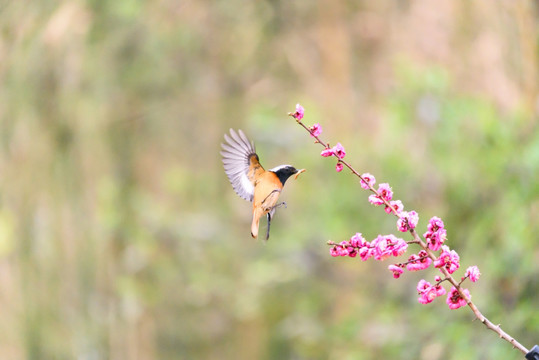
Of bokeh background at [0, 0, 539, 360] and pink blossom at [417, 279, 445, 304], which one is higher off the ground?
bokeh background at [0, 0, 539, 360]

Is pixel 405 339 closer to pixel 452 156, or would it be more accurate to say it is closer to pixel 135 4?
pixel 452 156

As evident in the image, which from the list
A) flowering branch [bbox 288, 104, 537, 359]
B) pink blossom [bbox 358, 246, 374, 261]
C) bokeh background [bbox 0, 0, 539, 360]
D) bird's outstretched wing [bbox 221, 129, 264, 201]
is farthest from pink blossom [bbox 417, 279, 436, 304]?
bokeh background [bbox 0, 0, 539, 360]

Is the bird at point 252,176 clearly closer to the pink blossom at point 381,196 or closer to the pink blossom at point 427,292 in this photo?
the pink blossom at point 381,196

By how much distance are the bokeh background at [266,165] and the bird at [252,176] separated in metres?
1.89

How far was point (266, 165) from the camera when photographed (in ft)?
28.6

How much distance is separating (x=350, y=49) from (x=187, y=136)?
3.06 m

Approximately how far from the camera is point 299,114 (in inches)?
56.1

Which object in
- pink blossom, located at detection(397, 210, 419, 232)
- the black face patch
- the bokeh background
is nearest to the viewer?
pink blossom, located at detection(397, 210, 419, 232)

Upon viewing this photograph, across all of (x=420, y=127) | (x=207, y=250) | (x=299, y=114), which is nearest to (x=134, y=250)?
(x=207, y=250)

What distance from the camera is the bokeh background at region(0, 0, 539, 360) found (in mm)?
4375

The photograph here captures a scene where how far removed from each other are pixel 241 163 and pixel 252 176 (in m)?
0.04

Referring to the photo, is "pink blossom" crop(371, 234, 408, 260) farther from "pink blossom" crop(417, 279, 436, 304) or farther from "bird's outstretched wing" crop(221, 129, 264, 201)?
"bird's outstretched wing" crop(221, 129, 264, 201)

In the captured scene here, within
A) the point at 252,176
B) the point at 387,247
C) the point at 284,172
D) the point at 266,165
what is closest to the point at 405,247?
the point at 387,247

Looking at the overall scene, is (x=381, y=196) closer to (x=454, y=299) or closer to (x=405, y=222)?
(x=405, y=222)
